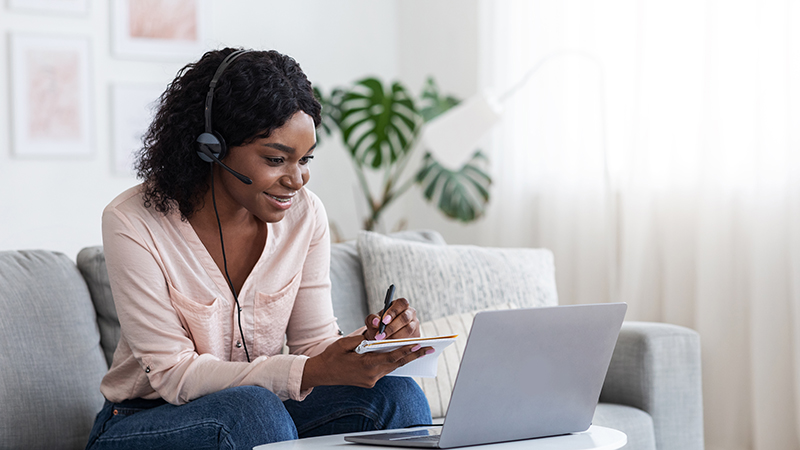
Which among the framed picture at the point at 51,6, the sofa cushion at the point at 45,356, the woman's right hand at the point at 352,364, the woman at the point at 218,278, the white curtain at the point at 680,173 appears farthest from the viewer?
the framed picture at the point at 51,6

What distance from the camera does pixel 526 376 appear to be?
1.03 meters

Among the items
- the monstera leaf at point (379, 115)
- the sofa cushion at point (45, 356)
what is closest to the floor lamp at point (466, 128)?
the monstera leaf at point (379, 115)

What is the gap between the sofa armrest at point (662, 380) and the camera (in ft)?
6.35

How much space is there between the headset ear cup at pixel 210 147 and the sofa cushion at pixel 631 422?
1035mm

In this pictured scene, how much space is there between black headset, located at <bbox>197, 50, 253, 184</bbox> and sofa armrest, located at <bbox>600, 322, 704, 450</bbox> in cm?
112

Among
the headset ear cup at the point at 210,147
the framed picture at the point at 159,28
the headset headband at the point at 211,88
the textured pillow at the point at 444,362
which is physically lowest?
the textured pillow at the point at 444,362

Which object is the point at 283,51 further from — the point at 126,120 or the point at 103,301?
the point at 103,301

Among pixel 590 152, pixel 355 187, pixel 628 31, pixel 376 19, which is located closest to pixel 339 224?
pixel 355 187

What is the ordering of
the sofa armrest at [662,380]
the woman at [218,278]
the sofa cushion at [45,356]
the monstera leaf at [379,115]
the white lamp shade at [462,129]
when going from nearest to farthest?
1. the woman at [218,278]
2. the sofa cushion at [45,356]
3. the sofa armrest at [662,380]
4. the white lamp shade at [462,129]
5. the monstera leaf at [379,115]

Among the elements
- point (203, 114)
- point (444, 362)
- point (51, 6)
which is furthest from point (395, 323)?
point (51, 6)

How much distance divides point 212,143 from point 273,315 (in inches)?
13.1

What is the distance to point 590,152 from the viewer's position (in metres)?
2.95

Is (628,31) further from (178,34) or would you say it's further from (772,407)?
(178,34)

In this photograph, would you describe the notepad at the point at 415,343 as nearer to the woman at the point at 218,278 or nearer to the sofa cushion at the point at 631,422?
the woman at the point at 218,278
